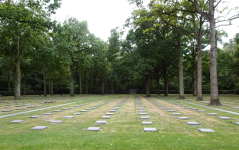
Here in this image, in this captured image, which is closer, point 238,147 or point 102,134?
point 238,147

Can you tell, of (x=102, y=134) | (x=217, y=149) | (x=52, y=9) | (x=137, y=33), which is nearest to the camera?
(x=217, y=149)

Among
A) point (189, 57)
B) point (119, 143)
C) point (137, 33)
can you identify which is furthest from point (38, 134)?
Result: point (189, 57)

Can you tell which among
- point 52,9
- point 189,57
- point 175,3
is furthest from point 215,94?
point 189,57

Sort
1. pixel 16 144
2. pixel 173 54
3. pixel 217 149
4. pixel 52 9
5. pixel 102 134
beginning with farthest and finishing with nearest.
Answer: pixel 173 54 < pixel 52 9 < pixel 102 134 < pixel 16 144 < pixel 217 149

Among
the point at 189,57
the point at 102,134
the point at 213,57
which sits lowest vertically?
the point at 102,134

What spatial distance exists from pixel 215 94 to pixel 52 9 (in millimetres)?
13546

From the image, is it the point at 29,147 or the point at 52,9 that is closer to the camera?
the point at 29,147

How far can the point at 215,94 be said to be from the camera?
1167 centimetres

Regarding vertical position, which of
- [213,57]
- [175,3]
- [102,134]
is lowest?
[102,134]

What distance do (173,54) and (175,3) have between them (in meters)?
13.7

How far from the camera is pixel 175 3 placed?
1388cm

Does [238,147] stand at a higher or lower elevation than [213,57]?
lower

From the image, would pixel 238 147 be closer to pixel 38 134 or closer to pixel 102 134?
pixel 102 134

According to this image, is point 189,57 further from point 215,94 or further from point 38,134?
point 38,134
